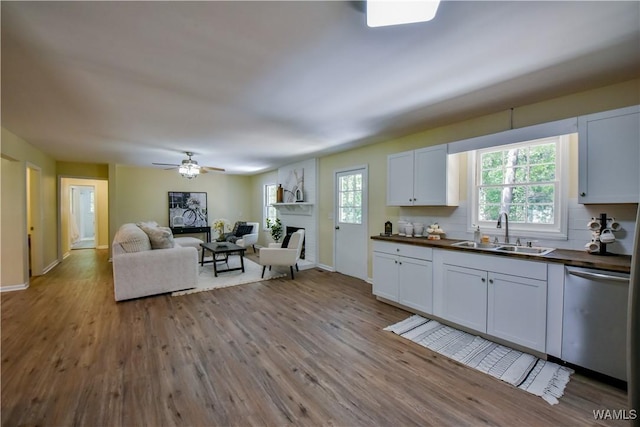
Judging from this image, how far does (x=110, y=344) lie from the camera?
2.66m

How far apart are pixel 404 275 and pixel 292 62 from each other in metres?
2.72

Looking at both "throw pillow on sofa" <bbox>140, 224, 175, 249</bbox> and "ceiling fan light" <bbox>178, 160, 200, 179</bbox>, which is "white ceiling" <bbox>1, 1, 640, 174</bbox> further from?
"throw pillow on sofa" <bbox>140, 224, 175, 249</bbox>

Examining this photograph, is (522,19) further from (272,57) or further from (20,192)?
(20,192)

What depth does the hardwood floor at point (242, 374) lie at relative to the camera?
1.79 m

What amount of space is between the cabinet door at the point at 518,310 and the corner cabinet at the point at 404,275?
673 millimetres

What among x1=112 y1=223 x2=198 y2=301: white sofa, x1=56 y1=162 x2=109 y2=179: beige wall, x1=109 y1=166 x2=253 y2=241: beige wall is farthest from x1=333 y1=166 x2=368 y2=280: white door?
x1=56 y1=162 x2=109 y2=179: beige wall

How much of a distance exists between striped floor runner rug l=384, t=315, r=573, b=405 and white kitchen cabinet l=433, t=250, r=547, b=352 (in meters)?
0.12

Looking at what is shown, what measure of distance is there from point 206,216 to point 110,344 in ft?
19.5

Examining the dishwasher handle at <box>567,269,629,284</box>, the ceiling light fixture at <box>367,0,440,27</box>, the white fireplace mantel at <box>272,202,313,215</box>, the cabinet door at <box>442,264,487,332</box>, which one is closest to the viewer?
the ceiling light fixture at <box>367,0,440,27</box>

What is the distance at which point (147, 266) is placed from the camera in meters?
3.99

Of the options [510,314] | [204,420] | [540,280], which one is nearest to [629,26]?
[540,280]

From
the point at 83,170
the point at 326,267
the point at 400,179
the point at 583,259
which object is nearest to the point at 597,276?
the point at 583,259

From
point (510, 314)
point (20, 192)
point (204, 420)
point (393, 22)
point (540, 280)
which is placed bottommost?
point (204, 420)

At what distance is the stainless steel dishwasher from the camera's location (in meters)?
2.04
